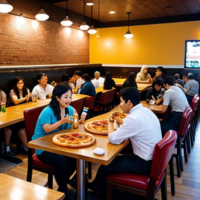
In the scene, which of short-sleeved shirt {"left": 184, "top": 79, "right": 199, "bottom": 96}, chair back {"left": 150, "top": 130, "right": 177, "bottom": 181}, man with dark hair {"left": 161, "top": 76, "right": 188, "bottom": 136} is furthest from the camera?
short-sleeved shirt {"left": 184, "top": 79, "right": 199, "bottom": 96}

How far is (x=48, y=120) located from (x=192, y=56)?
26.1 ft

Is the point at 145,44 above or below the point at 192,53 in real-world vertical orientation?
above

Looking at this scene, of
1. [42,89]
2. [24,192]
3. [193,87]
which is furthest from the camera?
[193,87]

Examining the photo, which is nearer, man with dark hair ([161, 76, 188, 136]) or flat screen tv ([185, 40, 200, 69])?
man with dark hair ([161, 76, 188, 136])

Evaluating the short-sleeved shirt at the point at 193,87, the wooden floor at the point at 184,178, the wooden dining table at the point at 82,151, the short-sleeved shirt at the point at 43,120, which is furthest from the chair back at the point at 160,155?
the short-sleeved shirt at the point at 193,87

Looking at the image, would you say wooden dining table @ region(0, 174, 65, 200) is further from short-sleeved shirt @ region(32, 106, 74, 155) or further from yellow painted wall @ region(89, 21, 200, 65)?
yellow painted wall @ region(89, 21, 200, 65)

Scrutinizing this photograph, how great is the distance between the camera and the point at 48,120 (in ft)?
7.84

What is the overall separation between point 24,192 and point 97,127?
1.33 metres

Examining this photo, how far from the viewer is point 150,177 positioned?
190 cm

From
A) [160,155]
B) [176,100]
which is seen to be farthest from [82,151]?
[176,100]

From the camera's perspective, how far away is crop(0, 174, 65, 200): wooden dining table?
1.32 m

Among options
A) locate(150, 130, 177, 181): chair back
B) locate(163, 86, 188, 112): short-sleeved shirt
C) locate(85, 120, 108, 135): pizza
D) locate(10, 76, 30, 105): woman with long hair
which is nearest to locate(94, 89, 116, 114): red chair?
locate(10, 76, 30, 105): woman with long hair

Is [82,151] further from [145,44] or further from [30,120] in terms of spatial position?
[145,44]

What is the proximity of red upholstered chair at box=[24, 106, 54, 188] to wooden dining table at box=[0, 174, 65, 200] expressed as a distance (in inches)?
33.5
